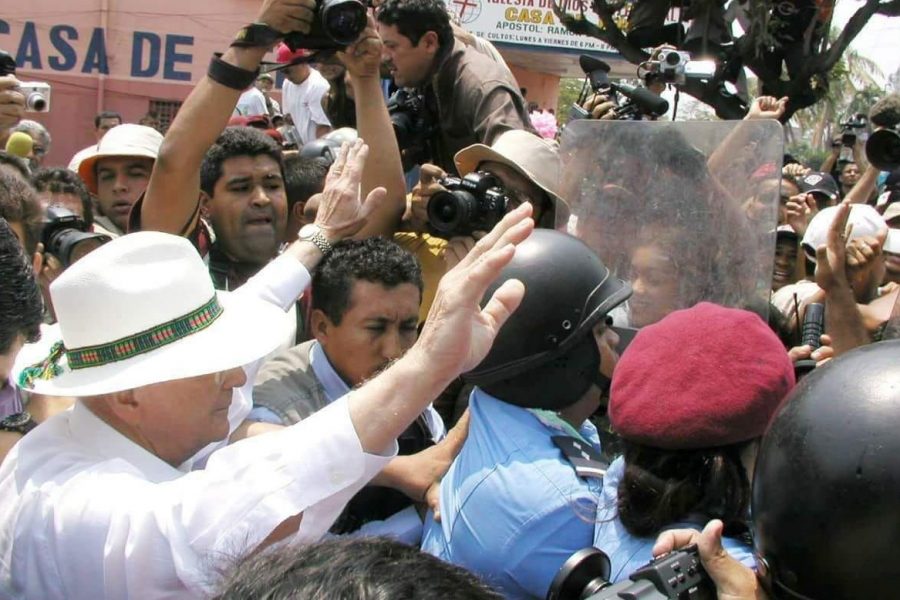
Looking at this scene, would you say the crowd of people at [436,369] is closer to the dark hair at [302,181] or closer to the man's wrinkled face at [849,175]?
the dark hair at [302,181]

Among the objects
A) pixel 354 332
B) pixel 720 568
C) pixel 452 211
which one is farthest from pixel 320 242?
pixel 720 568

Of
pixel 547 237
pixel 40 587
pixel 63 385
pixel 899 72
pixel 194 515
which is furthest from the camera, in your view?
pixel 899 72

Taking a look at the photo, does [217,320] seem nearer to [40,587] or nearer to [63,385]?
[63,385]

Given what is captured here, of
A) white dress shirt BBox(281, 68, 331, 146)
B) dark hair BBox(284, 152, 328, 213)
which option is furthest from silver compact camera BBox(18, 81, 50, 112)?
white dress shirt BBox(281, 68, 331, 146)

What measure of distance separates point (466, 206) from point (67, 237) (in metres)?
1.40

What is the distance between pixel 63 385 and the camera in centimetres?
171

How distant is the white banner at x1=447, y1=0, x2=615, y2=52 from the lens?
21.9 meters

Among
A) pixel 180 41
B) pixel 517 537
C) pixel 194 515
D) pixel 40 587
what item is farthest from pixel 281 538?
pixel 180 41

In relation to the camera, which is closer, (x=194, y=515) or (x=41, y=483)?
(x=194, y=515)

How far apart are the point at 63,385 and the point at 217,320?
29cm

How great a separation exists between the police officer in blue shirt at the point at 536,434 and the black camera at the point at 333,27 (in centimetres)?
111

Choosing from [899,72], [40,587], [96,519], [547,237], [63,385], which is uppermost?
[899,72]

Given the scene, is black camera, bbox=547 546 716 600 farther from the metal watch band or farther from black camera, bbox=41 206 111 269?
black camera, bbox=41 206 111 269

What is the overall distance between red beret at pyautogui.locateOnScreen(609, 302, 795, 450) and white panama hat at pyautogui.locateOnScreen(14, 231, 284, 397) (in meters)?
0.66
